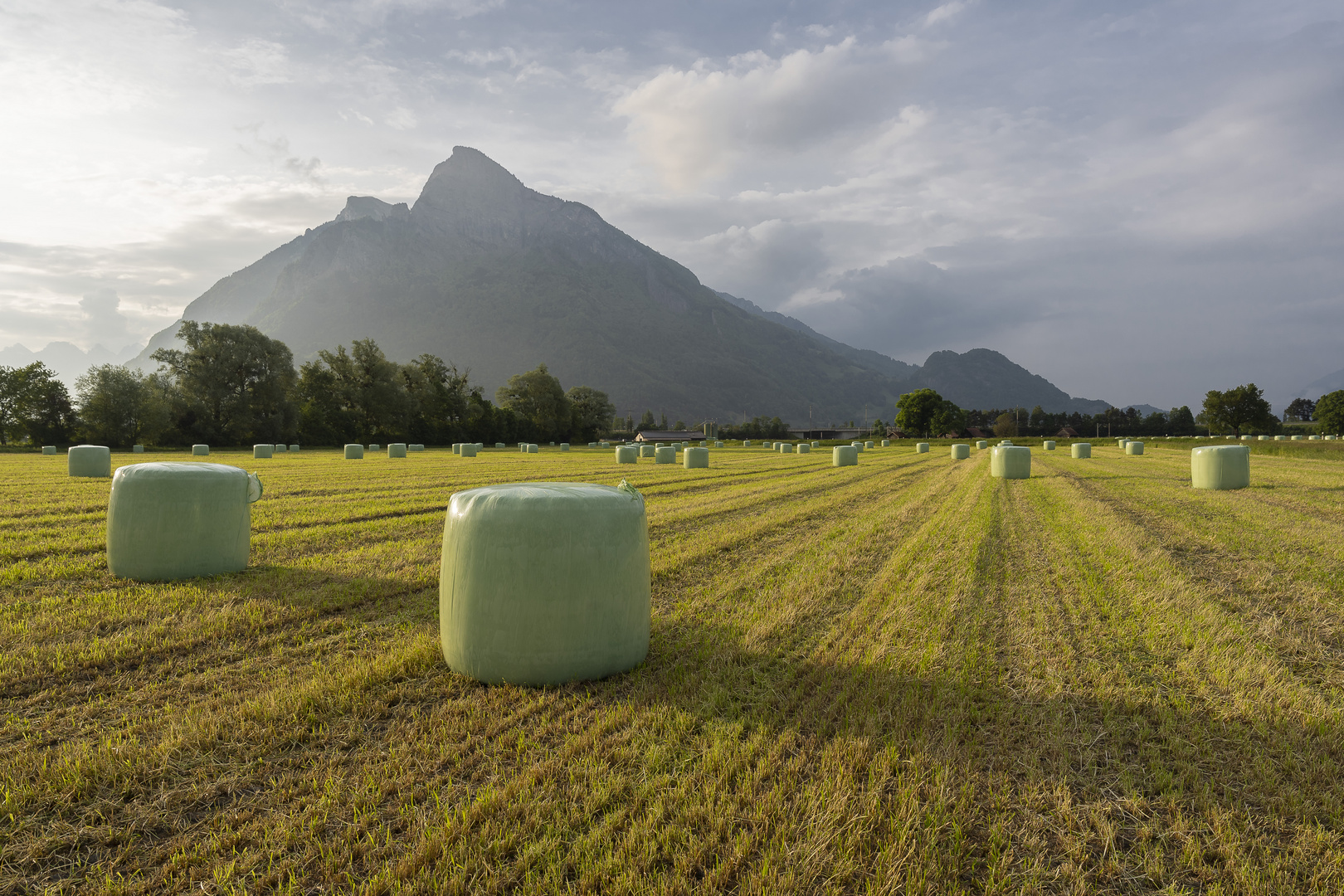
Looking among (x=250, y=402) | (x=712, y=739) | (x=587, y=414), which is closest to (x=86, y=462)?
(x=712, y=739)

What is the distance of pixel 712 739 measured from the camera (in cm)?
374

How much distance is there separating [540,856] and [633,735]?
110 cm

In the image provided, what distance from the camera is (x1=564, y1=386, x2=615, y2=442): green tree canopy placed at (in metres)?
106

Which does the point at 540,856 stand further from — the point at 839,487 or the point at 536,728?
the point at 839,487

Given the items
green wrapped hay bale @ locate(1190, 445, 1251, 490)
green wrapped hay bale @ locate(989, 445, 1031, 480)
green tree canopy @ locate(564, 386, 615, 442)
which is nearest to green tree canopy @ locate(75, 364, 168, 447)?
green tree canopy @ locate(564, 386, 615, 442)

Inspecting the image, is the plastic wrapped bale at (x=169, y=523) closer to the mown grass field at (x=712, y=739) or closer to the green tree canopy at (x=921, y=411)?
the mown grass field at (x=712, y=739)

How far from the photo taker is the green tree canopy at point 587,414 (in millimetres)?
105562

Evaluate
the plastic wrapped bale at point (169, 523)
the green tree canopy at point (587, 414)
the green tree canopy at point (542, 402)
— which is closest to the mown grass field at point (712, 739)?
the plastic wrapped bale at point (169, 523)

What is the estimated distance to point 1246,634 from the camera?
18.2 ft

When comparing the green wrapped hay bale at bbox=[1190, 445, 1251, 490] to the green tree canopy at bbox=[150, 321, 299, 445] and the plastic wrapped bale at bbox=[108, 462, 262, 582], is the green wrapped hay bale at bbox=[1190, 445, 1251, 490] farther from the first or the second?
the green tree canopy at bbox=[150, 321, 299, 445]

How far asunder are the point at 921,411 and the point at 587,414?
5676cm

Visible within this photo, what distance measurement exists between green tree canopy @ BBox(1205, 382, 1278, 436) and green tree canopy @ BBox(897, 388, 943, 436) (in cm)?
3648

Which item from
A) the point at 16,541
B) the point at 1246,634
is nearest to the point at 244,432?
the point at 16,541

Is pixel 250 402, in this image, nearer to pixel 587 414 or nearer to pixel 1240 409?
pixel 587 414
